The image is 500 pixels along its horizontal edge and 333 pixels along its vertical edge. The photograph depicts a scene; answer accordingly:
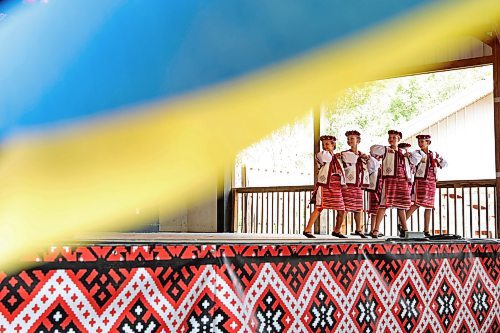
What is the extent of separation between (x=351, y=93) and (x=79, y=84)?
41.8ft

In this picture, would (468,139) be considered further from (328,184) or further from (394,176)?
(328,184)

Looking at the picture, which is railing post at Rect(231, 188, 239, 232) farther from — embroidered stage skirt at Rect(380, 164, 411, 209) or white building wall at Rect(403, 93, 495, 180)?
embroidered stage skirt at Rect(380, 164, 411, 209)

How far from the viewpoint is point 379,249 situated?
127 inches

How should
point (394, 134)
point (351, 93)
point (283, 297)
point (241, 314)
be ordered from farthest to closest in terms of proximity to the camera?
point (351, 93)
point (394, 134)
point (283, 297)
point (241, 314)

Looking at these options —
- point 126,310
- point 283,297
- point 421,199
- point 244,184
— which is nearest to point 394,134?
point 421,199

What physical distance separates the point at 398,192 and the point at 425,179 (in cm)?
46

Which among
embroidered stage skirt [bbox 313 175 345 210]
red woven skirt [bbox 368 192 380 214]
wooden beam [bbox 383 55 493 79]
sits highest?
wooden beam [bbox 383 55 493 79]

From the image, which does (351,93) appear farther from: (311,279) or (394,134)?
(311,279)

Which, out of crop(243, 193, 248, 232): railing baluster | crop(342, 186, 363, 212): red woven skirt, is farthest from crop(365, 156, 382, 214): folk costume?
crop(243, 193, 248, 232): railing baluster

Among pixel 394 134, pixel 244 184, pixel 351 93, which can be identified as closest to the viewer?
pixel 394 134

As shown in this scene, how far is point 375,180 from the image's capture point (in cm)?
589

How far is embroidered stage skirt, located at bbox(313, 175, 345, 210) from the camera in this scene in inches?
204

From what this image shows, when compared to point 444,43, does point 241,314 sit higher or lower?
lower

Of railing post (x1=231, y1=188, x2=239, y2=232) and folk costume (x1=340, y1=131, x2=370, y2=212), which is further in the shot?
railing post (x1=231, y1=188, x2=239, y2=232)
